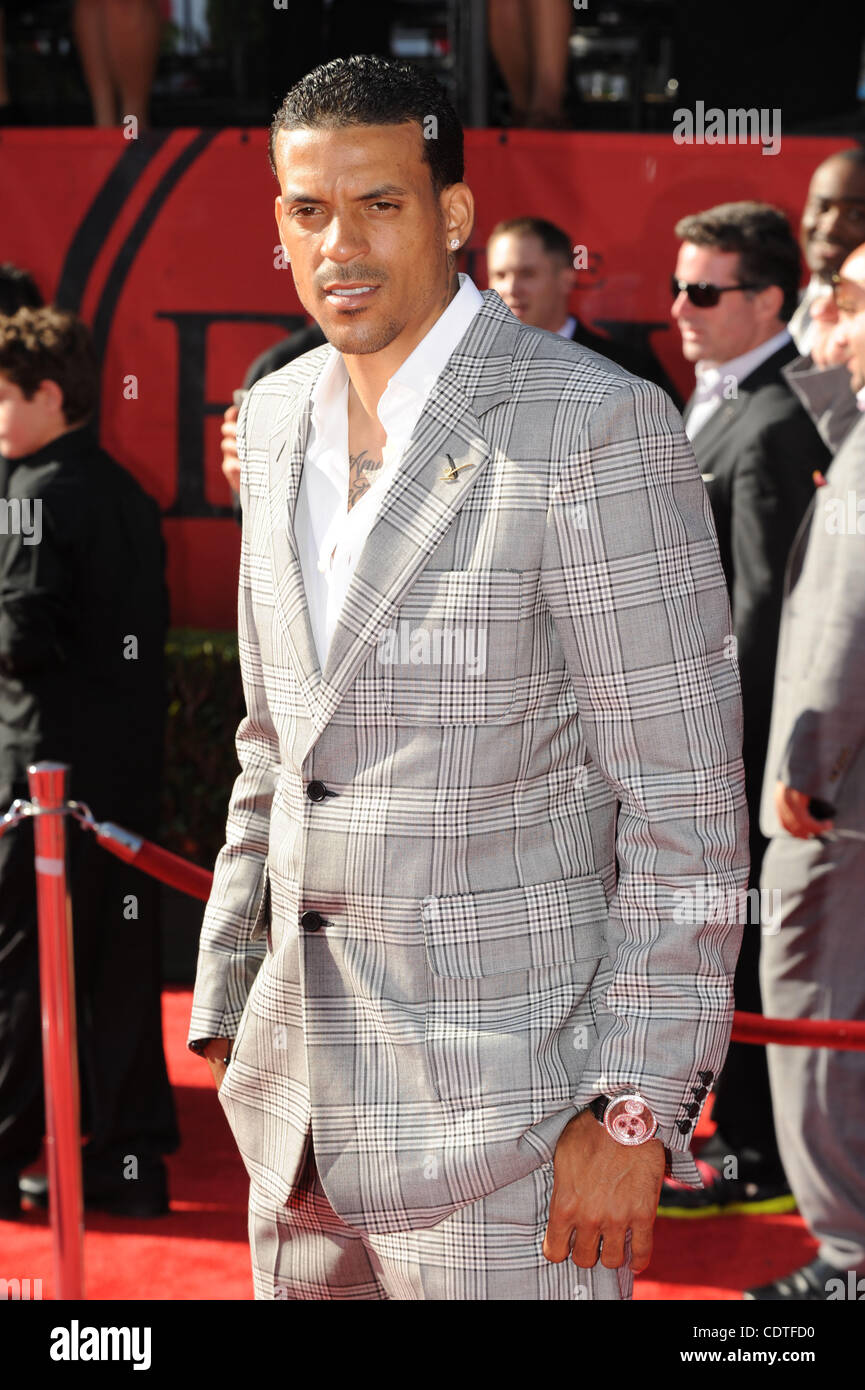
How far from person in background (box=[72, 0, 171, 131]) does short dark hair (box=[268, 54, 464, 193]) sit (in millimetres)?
4681

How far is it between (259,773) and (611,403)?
2.27ft

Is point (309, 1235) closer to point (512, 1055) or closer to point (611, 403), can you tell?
point (512, 1055)

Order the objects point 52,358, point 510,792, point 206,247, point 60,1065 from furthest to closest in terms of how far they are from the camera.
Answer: point 206,247
point 52,358
point 60,1065
point 510,792

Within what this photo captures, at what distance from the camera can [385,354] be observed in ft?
6.09

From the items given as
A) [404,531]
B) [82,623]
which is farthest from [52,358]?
[404,531]

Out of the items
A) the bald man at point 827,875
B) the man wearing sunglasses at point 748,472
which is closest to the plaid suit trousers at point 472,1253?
the bald man at point 827,875

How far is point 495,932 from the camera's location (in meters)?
1.74

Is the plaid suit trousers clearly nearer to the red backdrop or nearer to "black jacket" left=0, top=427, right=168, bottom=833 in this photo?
"black jacket" left=0, top=427, right=168, bottom=833

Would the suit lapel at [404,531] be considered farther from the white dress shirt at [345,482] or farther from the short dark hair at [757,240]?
the short dark hair at [757,240]

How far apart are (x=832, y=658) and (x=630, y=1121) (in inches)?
68.5

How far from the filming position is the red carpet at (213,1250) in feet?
11.2

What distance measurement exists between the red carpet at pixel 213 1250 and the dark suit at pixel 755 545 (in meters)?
0.27

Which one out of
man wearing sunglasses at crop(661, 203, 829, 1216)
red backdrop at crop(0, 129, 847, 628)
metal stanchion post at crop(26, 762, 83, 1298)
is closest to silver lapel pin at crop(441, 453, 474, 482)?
metal stanchion post at crop(26, 762, 83, 1298)

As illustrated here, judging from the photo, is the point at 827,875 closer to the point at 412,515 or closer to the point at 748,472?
the point at 748,472
